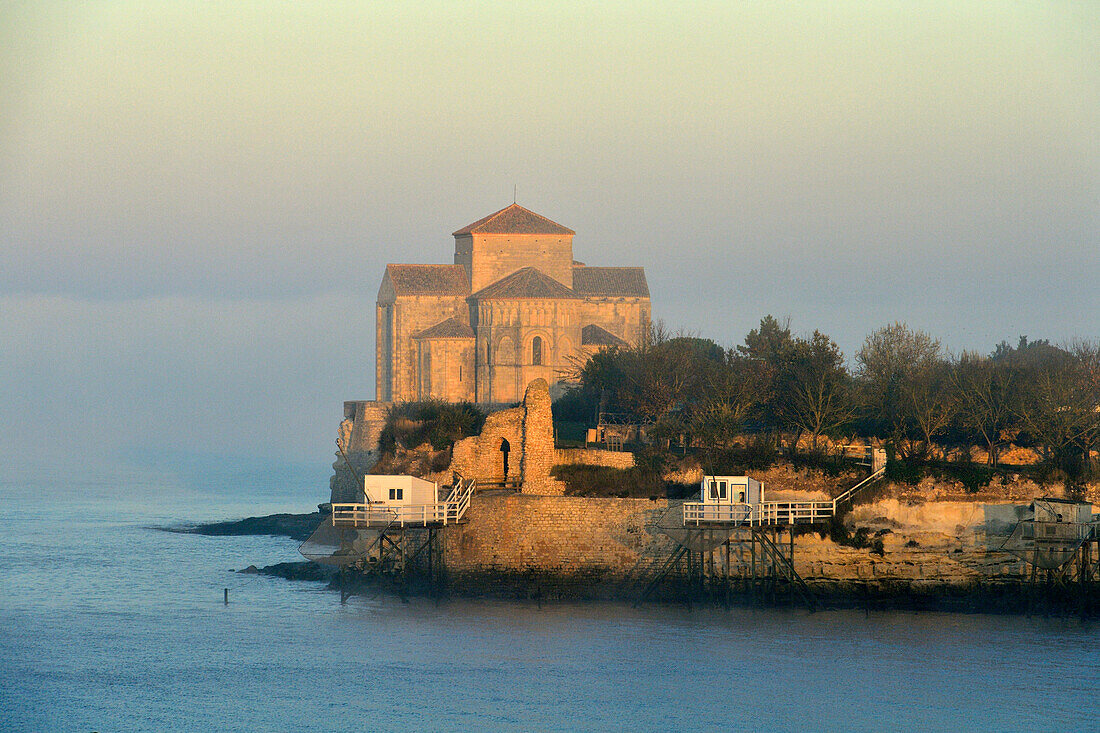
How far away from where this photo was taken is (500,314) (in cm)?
7325

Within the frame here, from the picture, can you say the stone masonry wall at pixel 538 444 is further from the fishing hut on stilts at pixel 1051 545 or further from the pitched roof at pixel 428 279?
the pitched roof at pixel 428 279

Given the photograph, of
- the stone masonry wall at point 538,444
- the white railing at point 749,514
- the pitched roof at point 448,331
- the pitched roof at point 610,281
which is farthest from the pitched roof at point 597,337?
the white railing at point 749,514

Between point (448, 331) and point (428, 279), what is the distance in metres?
3.82

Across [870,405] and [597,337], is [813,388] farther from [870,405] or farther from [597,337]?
[597,337]

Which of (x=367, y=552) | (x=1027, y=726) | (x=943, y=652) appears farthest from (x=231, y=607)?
(x=1027, y=726)

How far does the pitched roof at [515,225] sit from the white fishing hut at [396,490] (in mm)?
39242

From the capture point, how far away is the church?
7300 centimetres

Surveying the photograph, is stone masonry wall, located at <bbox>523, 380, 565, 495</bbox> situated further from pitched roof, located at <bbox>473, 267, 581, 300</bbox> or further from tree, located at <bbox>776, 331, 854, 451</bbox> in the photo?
pitched roof, located at <bbox>473, 267, 581, 300</bbox>

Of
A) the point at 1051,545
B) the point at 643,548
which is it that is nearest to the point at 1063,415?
the point at 1051,545

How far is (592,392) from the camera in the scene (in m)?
56.4

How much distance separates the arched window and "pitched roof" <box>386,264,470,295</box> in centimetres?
562

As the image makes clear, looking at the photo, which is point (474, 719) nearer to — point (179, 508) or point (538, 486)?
point (538, 486)

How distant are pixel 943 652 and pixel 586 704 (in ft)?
28.0

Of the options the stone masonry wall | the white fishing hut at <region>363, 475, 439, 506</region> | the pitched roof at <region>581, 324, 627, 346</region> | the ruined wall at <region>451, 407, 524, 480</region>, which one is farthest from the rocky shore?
the stone masonry wall
